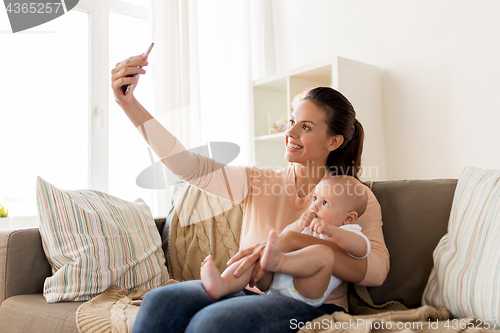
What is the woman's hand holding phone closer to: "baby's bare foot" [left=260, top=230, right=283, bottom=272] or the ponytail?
"baby's bare foot" [left=260, top=230, right=283, bottom=272]

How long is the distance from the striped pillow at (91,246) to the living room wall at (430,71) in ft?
4.60

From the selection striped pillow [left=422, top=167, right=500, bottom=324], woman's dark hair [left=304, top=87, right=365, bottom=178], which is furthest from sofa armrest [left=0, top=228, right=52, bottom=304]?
striped pillow [left=422, top=167, right=500, bottom=324]

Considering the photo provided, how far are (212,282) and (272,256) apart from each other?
0.15m

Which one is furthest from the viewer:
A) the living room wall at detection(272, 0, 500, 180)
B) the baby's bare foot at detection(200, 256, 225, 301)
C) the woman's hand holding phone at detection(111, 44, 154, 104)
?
the living room wall at detection(272, 0, 500, 180)

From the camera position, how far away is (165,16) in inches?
93.0

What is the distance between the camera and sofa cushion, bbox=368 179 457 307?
4.13 feet

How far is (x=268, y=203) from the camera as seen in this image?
1299 mm

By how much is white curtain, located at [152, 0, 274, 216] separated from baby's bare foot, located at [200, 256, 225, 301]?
54.1 inches

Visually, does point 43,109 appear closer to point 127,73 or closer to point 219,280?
point 127,73

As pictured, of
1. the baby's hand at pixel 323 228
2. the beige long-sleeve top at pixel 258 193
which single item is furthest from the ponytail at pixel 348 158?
the baby's hand at pixel 323 228

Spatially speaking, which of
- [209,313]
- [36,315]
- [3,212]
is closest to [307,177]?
[209,313]

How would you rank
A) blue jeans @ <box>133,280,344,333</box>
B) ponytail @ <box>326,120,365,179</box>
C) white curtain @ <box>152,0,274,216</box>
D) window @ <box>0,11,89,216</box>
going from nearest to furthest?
blue jeans @ <box>133,280,344,333</box>, ponytail @ <box>326,120,365,179</box>, window @ <box>0,11,89,216</box>, white curtain @ <box>152,0,274,216</box>

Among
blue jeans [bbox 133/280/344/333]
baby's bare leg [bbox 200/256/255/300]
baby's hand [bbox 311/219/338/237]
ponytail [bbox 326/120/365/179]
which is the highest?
ponytail [bbox 326/120/365/179]

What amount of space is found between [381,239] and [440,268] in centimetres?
17
